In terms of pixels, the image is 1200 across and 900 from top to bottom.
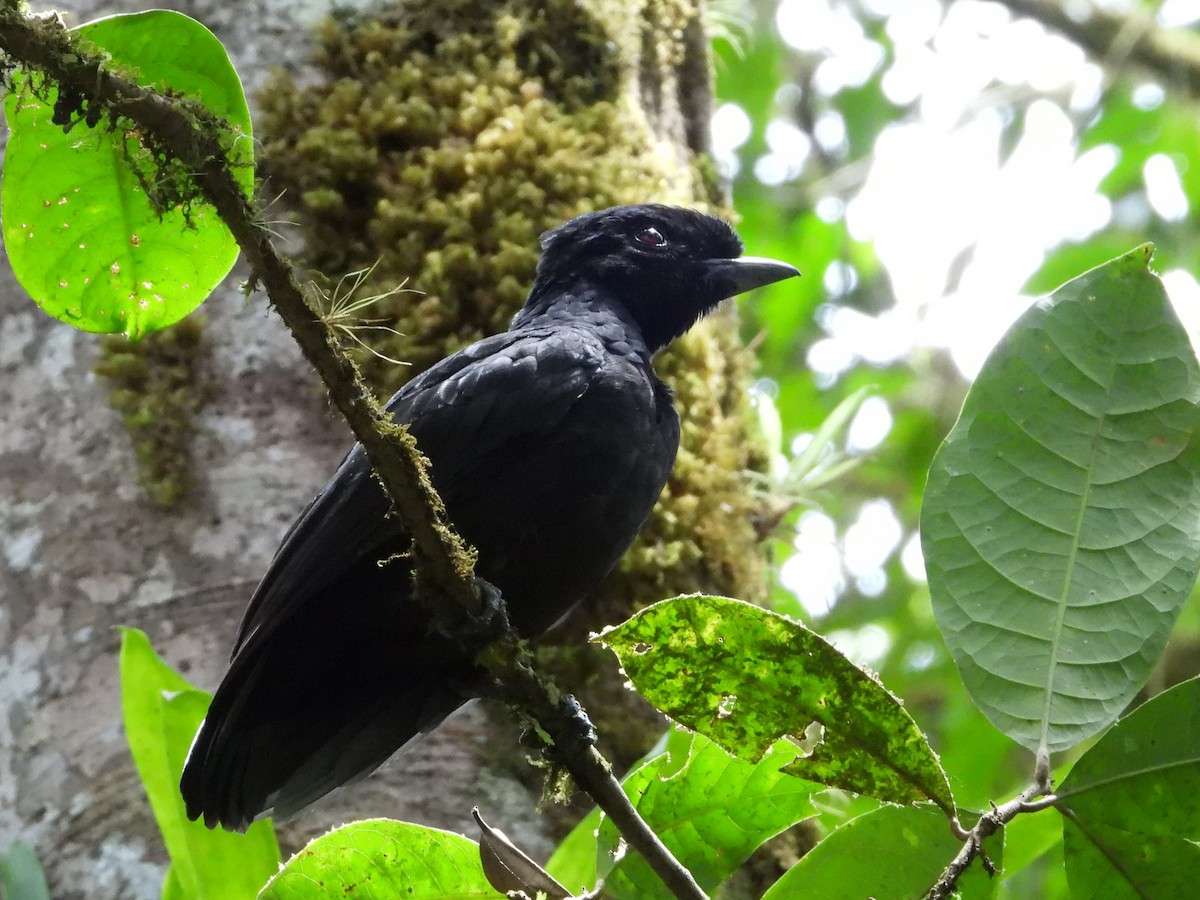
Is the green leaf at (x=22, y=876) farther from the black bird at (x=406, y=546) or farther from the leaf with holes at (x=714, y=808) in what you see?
the leaf with holes at (x=714, y=808)

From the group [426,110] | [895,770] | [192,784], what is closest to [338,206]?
[426,110]

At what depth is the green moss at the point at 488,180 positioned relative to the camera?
10.5ft

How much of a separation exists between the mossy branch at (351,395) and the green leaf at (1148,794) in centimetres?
51

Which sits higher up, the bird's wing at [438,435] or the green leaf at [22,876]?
the bird's wing at [438,435]

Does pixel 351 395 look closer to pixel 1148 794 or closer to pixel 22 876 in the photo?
pixel 1148 794

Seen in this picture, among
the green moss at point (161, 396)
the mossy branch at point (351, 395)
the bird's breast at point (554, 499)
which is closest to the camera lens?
the mossy branch at point (351, 395)

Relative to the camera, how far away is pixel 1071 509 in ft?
5.23

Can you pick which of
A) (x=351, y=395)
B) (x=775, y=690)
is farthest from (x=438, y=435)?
(x=775, y=690)

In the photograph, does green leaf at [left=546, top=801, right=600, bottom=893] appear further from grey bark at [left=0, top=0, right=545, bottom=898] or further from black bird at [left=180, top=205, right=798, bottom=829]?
grey bark at [left=0, top=0, right=545, bottom=898]

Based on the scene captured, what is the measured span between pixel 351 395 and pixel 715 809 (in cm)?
78

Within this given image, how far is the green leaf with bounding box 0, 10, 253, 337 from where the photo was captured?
1643 mm

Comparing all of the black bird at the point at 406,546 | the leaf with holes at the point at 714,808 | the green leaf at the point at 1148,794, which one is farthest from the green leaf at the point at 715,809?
the black bird at the point at 406,546

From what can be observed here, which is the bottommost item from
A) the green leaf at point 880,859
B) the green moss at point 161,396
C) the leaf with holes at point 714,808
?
the green moss at point 161,396

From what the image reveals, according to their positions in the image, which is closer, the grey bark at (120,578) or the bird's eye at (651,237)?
the grey bark at (120,578)
